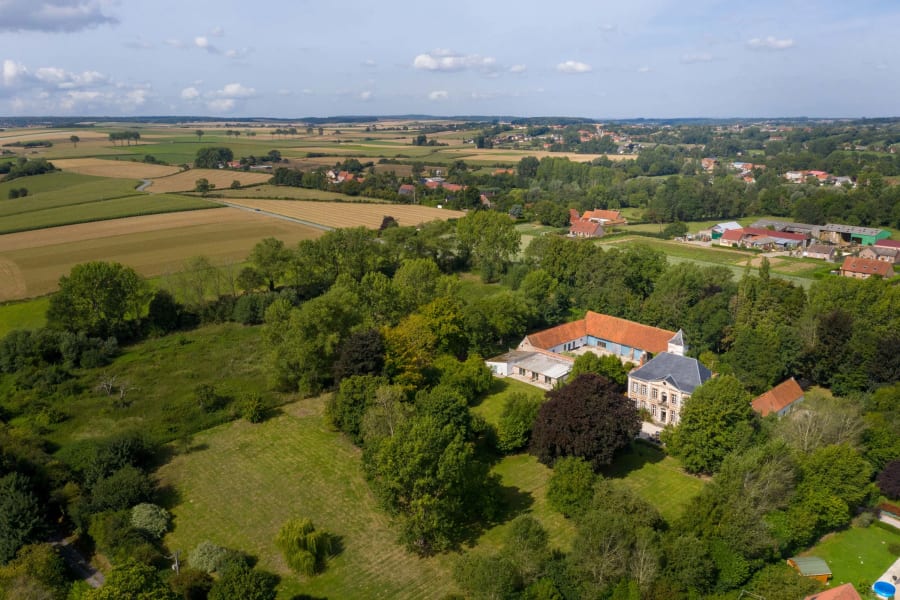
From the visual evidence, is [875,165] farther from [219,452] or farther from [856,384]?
[219,452]

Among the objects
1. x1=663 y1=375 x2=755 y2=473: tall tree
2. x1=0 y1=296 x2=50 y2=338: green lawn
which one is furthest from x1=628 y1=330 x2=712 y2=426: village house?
x1=0 y1=296 x2=50 y2=338: green lawn

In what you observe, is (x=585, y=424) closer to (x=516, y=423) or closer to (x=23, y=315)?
(x=516, y=423)

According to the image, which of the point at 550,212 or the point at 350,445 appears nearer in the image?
the point at 350,445

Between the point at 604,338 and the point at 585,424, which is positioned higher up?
the point at 585,424

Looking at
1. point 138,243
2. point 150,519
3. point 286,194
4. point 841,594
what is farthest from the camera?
point 286,194

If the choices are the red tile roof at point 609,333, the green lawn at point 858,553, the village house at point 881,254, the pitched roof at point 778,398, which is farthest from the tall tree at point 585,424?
the village house at point 881,254

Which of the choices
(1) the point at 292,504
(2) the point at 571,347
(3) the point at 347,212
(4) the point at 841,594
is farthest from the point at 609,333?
(3) the point at 347,212

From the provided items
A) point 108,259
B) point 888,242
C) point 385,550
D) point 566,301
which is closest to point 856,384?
point 566,301
